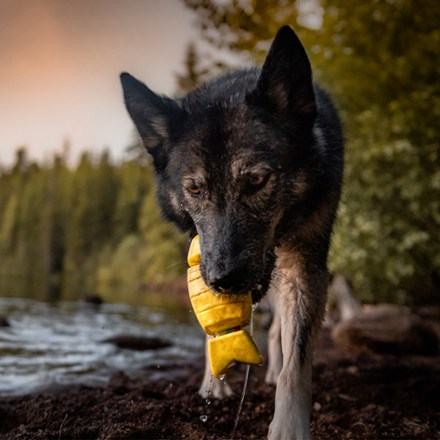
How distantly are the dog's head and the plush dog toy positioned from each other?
0.11m

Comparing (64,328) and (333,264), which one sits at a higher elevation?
(333,264)

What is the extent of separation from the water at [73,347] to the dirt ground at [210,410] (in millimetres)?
635

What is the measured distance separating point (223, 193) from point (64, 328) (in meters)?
7.26

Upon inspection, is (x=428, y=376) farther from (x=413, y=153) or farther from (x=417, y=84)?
(x=417, y=84)

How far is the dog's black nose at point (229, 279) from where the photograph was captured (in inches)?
110

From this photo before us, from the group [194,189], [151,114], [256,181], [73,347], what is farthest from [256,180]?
[73,347]

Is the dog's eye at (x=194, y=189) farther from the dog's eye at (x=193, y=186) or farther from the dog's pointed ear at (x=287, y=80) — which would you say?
the dog's pointed ear at (x=287, y=80)

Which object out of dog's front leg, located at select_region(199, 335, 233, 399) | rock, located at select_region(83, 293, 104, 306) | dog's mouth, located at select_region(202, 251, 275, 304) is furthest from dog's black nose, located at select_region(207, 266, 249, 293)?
rock, located at select_region(83, 293, 104, 306)

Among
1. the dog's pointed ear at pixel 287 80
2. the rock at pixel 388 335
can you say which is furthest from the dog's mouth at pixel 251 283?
the rock at pixel 388 335

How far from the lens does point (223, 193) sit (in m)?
3.15

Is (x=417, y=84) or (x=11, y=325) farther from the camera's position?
(x=417, y=84)

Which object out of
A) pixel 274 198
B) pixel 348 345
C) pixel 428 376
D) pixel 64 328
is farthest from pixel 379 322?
pixel 64 328

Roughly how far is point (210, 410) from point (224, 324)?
1059 millimetres

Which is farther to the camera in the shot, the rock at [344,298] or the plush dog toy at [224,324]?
the rock at [344,298]
